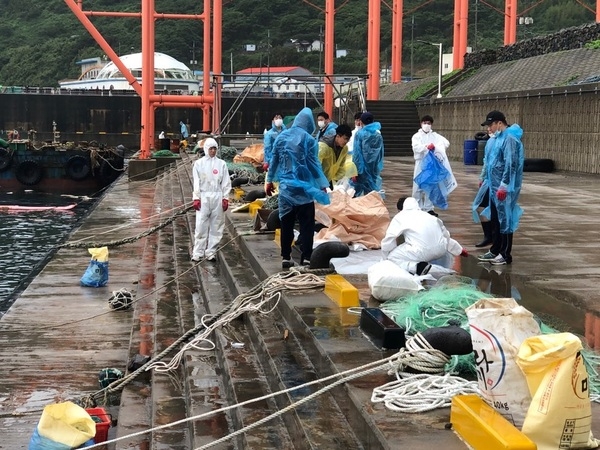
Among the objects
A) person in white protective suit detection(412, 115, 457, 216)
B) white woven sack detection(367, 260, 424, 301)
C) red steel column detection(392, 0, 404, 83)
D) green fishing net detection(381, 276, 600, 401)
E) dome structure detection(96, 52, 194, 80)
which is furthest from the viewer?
dome structure detection(96, 52, 194, 80)

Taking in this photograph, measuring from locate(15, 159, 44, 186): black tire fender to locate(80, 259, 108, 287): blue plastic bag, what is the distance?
969 inches

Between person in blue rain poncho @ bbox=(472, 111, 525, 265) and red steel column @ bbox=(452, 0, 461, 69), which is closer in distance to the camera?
person in blue rain poncho @ bbox=(472, 111, 525, 265)

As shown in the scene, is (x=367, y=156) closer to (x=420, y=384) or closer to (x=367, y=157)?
(x=367, y=157)

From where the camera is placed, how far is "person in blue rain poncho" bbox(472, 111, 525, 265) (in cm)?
824

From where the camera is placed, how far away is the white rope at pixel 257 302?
6.58 meters

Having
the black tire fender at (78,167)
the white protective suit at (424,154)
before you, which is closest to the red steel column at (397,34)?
the black tire fender at (78,167)

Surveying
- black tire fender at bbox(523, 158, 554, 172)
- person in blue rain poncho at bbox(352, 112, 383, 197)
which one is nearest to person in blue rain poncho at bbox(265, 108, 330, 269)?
person in blue rain poncho at bbox(352, 112, 383, 197)

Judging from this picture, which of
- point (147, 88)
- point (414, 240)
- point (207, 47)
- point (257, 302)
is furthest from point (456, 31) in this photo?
point (257, 302)

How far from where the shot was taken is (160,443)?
5023mm

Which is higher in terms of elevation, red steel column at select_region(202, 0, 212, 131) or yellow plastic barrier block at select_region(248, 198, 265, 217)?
red steel column at select_region(202, 0, 212, 131)

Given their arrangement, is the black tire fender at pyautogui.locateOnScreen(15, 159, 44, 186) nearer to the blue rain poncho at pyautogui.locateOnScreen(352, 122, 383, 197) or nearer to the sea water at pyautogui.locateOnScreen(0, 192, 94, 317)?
the sea water at pyautogui.locateOnScreen(0, 192, 94, 317)

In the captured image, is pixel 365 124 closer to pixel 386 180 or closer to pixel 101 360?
pixel 101 360

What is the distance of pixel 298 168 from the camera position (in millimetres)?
8188

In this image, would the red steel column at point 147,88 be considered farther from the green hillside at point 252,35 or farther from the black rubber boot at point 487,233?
the green hillside at point 252,35
